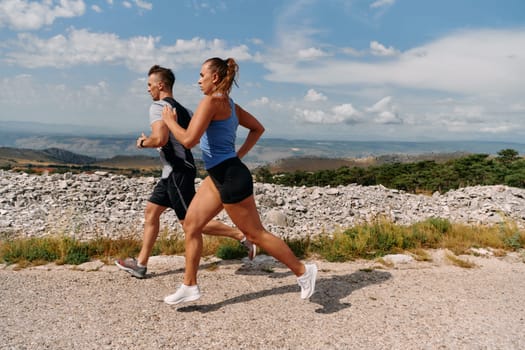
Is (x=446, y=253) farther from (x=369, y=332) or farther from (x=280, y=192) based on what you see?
(x=280, y=192)

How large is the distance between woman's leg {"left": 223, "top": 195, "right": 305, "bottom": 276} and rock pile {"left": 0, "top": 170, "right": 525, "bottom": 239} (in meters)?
5.21

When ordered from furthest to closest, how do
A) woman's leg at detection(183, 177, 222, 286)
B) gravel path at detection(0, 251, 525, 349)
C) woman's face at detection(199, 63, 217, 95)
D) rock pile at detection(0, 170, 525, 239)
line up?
rock pile at detection(0, 170, 525, 239)
woman's leg at detection(183, 177, 222, 286)
woman's face at detection(199, 63, 217, 95)
gravel path at detection(0, 251, 525, 349)

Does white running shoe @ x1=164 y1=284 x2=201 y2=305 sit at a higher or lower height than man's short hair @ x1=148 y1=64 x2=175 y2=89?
lower

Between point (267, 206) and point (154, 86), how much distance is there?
8.65 m

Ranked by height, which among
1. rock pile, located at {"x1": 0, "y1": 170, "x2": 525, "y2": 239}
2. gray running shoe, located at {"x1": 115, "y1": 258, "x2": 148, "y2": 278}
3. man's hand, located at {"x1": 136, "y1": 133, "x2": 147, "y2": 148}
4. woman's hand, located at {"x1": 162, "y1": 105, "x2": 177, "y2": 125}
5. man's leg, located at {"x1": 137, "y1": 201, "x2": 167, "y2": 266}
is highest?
woman's hand, located at {"x1": 162, "y1": 105, "x2": 177, "y2": 125}

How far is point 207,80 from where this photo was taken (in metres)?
3.41

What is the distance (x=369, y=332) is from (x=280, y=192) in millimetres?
11074

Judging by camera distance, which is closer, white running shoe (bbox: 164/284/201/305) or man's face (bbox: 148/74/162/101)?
white running shoe (bbox: 164/284/201/305)

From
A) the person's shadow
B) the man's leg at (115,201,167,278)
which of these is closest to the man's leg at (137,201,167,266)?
the man's leg at (115,201,167,278)

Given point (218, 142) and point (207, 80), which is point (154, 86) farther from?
point (218, 142)

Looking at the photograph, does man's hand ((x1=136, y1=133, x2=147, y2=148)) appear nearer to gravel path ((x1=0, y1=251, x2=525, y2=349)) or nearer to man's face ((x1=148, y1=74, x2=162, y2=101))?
man's face ((x1=148, y1=74, x2=162, y2=101))

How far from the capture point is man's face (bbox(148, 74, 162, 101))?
4.45 meters

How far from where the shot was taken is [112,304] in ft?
12.7

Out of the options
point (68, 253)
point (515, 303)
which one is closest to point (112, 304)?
point (68, 253)
